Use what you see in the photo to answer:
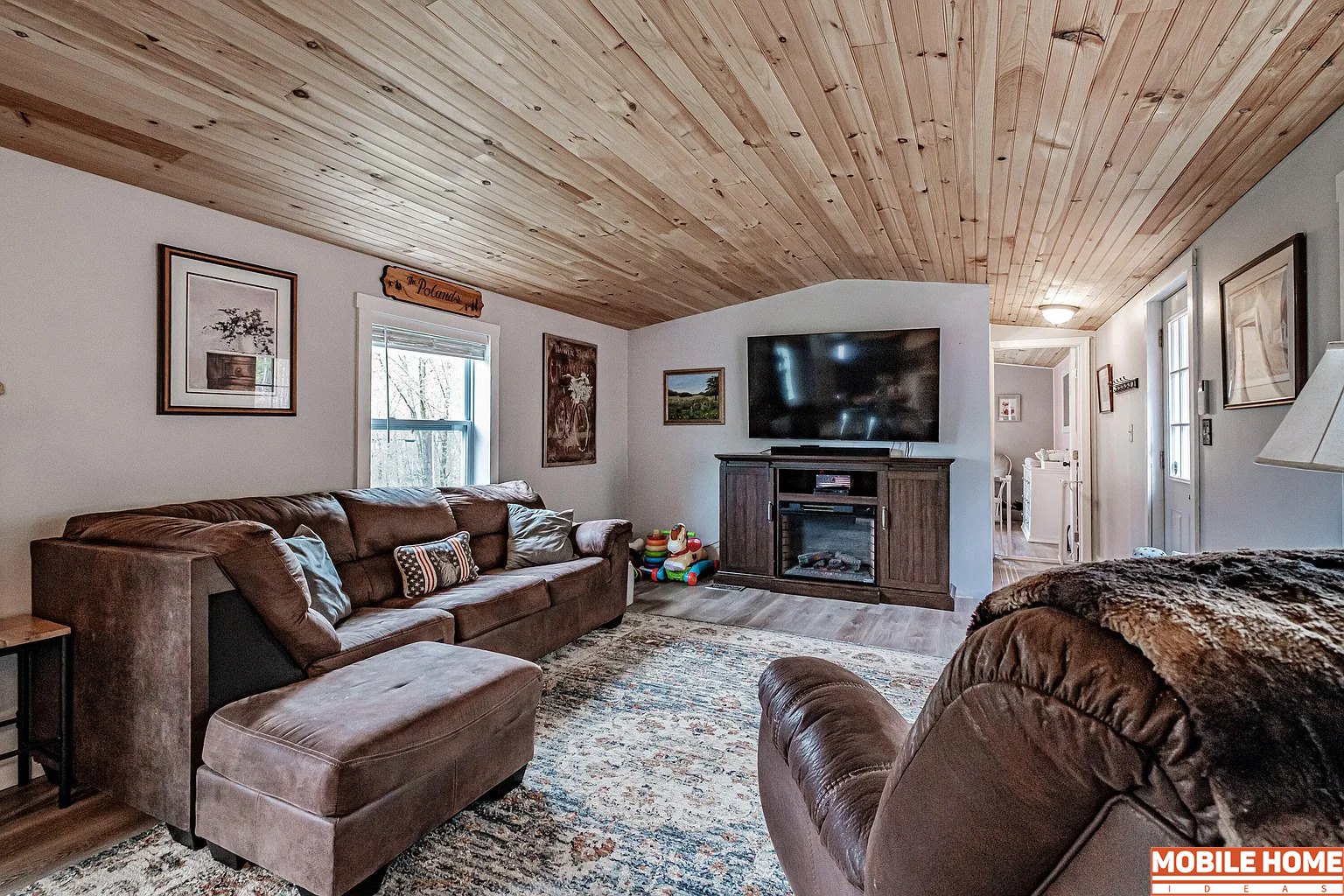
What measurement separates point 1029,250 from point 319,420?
13.6ft

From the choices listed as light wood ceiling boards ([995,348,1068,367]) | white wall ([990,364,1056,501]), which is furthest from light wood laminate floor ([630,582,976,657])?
white wall ([990,364,1056,501])

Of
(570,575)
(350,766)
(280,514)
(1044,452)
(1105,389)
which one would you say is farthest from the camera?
(1044,452)

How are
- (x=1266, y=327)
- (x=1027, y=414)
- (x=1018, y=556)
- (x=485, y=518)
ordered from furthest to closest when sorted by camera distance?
(x=1027, y=414)
(x=1018, y=556)
(x=485, y=518)
(x=1266, y=327)

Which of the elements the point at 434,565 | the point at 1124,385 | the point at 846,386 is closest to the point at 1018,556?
the point at 1124,385

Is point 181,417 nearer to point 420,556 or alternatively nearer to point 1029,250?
point 420,556

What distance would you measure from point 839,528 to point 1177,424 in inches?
89.8

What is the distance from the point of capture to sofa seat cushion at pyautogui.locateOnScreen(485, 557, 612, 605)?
3.49 m

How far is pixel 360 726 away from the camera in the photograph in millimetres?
1689

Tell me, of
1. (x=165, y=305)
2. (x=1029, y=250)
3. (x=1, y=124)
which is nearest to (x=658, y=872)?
(x=165, y=305)

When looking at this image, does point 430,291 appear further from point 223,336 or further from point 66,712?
point 66,712

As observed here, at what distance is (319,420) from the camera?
3326 millimetres

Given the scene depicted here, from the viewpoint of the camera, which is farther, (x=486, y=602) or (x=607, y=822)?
(x=486, y=602)

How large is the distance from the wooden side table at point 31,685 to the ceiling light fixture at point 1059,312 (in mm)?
6109

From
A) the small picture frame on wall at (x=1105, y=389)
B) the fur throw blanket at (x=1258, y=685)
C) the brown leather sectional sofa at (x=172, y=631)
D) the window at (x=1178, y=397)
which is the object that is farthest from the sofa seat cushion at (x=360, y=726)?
the small picture frame on wall at (x=1105, y=389)
